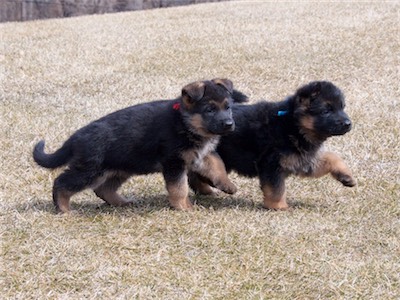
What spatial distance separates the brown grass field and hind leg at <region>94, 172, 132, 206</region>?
3.9 inches

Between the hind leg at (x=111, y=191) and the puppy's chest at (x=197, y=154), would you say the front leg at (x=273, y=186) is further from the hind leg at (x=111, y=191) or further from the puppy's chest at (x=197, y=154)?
the hind leg at (x=111, y=191)

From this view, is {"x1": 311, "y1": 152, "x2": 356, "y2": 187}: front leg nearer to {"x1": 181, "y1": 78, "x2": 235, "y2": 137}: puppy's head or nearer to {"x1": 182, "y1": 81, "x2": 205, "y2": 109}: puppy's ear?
{"x1": 181, "y1": 78, "x2": 235, "y2": 137}: puppy's head

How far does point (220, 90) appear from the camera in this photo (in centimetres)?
605

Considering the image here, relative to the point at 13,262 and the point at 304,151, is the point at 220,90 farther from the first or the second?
the point at 13,262

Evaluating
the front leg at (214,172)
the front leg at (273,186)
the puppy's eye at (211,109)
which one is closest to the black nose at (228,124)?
the puppy's eye at (211,109)

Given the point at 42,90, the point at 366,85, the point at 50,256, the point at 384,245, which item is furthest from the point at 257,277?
the point at 42,90

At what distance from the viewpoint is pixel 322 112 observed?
6074 mm

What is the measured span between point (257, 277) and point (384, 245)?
1151 millimetres

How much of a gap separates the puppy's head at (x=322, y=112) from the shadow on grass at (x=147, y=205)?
0.71 m

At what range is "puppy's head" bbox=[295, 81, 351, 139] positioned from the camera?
6008mm

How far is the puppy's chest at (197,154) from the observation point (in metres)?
6.01

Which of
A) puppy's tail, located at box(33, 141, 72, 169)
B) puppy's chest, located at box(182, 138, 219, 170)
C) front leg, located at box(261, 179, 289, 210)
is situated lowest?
front leg, located at box(261, 179, 289, 210)

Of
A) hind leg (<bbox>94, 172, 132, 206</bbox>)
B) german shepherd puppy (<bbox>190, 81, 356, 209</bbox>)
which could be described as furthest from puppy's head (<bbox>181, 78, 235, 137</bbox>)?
hind leg (<bbox>94, 172, 132, 206</bbox>)

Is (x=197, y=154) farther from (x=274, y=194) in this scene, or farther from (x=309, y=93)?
(x=309, y=93)
